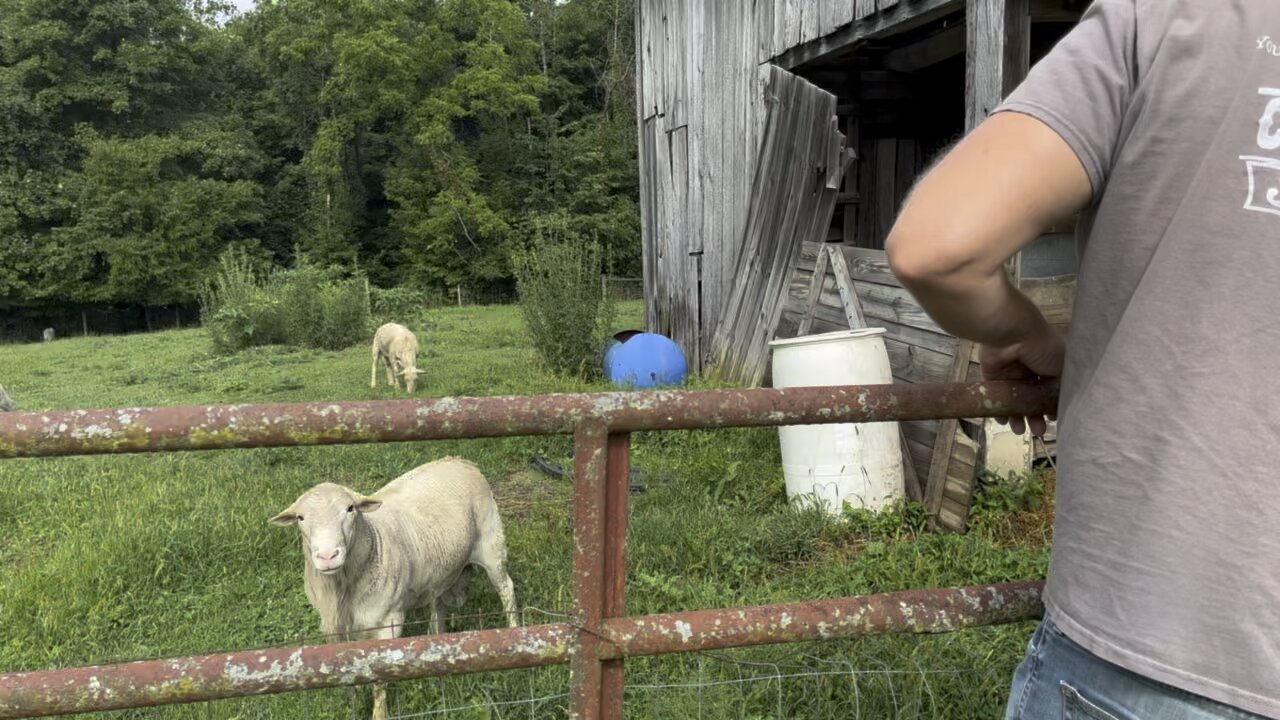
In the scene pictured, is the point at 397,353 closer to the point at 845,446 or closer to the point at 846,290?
the point at 846,290

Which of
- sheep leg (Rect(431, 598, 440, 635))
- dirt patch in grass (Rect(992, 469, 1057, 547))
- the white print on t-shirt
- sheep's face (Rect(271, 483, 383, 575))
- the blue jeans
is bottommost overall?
sheep leg (Rect(431, 598, 440, 635))

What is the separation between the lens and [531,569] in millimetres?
4480

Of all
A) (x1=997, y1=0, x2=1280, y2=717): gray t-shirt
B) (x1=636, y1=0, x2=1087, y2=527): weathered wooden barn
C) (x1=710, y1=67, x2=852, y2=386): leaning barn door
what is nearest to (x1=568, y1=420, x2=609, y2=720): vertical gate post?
(x1=997, y1=0, x2=1280, y2=717): gray t-shirt

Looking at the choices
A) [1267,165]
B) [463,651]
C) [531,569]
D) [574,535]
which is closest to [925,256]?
[1267,165]

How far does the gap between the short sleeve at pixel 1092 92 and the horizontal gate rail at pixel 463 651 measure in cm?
→ 92

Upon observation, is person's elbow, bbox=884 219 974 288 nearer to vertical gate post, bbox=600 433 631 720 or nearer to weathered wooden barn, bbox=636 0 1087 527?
vertical gate post, bbox=600 433 631 720

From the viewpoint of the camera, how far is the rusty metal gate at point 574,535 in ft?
4.60

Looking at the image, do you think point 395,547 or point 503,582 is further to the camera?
point 503,582

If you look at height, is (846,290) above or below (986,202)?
below

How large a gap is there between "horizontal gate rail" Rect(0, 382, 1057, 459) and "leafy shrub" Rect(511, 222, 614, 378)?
7918 mm

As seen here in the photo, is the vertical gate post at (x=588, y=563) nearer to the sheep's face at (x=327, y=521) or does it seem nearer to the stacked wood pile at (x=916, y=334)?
the sheep's face at (x=327, y=521)

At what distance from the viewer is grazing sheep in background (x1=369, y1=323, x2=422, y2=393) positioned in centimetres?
1069

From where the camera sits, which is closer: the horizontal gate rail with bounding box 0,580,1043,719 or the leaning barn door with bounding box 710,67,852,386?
the horizontal gate rail with bounding box 0,580,1043,719

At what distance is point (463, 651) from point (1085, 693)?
0.99 meters
